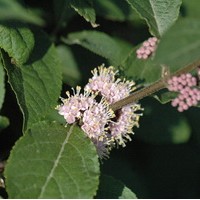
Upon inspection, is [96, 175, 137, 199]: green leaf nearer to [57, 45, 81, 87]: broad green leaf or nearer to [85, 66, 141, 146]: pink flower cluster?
[85, 66, 141, 146]: pink flower cluster

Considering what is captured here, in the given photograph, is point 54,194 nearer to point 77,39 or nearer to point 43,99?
point 43,99

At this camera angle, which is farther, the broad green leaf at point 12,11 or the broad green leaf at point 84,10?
the broad green leaf at point 84,10

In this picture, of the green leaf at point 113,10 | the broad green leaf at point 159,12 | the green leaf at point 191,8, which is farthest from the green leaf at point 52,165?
the green leaf at point 191,8

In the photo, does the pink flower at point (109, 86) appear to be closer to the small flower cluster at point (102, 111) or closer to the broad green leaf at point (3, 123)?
the small flower cluster at point (102, 111)

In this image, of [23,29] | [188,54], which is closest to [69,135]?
[23,29]

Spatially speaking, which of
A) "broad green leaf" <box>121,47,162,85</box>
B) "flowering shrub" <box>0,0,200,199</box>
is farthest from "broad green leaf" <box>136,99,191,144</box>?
"broad green leaf" <box>121,47,162,85</box>
